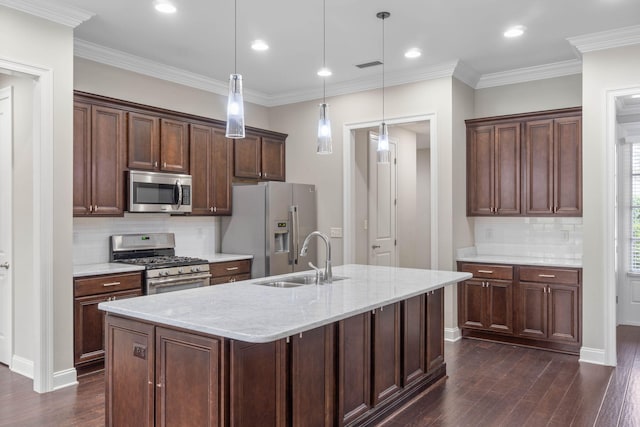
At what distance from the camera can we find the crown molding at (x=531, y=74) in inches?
200

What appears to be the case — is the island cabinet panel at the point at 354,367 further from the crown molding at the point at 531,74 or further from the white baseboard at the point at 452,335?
the crown molding at the point at 531,74

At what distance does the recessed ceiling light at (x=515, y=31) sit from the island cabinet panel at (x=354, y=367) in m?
2.87

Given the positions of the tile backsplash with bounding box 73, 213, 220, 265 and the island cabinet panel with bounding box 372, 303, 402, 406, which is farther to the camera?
the tile backsplash with bounding box 73, 213, 220, 265

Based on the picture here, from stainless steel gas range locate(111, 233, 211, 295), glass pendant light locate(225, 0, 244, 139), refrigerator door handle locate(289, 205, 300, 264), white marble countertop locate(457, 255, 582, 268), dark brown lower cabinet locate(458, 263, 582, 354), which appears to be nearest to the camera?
glass pendant light locate(225, 0, 244, 139)

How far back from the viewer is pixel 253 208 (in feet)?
18.1

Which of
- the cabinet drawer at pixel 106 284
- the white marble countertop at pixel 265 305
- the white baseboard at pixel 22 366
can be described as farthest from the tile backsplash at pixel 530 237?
the white baseboard at pixel 22 366

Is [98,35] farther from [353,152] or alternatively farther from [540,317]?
[540,317]

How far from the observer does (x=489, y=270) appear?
5078mm

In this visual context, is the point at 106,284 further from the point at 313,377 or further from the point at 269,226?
the point at 313,377

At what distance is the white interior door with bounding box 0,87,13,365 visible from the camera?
4172 mm

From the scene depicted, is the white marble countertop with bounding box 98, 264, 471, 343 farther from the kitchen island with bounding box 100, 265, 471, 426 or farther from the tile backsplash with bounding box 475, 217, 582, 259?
the tile backsplash with bounding box 475, 217, 582, 259

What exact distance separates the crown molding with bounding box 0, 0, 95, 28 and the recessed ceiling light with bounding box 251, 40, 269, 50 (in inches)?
54.3

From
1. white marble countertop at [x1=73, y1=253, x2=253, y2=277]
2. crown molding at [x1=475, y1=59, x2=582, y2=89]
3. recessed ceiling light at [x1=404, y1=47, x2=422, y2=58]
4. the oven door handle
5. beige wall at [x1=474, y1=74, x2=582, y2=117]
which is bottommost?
the oven door handle

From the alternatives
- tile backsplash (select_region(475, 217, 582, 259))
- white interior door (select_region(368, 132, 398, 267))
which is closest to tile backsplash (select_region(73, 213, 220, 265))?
white interior door (select_region(368, 132, 398, 267))
